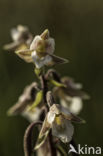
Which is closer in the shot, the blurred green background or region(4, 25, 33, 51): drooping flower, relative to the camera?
region(4, 25, 33, 51): drooping flower

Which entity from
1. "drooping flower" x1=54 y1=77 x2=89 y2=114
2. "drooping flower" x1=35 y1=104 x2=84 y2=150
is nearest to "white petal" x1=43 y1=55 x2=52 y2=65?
"drooping flower" x1=35 y1=104 x2=84 y2=150

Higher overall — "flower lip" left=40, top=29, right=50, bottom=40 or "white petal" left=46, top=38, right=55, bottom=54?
"flower lip" left=40, top=29, right=50, bottom=40

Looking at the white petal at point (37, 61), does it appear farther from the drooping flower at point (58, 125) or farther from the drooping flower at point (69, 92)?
the drooping flower at point (69, 92)

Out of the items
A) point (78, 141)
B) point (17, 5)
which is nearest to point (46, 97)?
point (78, 141)

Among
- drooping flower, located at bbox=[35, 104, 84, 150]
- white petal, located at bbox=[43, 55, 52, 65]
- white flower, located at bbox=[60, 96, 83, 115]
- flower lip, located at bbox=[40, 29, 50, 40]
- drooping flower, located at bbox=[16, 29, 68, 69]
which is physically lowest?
white flower, located at bbox=[60, 96, 83, 115]

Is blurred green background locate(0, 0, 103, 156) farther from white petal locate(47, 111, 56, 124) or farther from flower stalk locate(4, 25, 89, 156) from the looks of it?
white petal locate(47, 111, 56, 124)

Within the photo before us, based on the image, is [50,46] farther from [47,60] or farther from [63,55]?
[63,55]

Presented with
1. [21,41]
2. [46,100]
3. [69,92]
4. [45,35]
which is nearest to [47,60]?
[45,35]

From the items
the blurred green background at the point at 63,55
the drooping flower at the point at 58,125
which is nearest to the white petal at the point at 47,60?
the drooping flower at the point at 58,125

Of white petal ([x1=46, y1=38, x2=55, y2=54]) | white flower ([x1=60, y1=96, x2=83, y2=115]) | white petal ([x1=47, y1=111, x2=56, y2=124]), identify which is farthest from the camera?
white flower ([x1=60, y1=96, x2=83, y2=115])
